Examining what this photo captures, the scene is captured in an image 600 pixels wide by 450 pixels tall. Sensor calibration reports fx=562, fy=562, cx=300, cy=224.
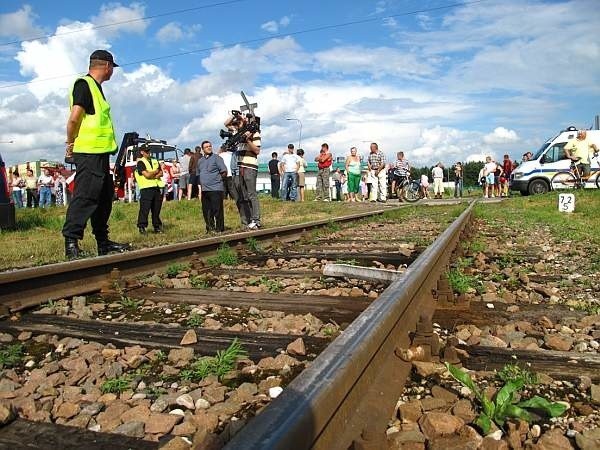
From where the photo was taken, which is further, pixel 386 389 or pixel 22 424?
pixel 386 389

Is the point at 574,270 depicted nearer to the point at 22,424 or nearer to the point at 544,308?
the point at 544,308

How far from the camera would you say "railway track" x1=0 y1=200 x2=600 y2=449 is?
65.6 inches

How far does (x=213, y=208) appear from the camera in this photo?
368 inches

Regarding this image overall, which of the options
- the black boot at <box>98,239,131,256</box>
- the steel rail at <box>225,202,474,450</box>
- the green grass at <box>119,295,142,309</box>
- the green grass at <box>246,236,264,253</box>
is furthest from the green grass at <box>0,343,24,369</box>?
the green grass at <box>246,236,264,253</box>

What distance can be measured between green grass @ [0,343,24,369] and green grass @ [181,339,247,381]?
805 millimetres

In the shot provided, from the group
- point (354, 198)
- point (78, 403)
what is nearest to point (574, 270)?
point (78, 403)

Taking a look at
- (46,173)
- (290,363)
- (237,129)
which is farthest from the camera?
(46,173)

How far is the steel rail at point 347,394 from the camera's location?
1.31 metres

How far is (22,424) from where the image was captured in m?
1.84

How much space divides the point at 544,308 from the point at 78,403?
268cm

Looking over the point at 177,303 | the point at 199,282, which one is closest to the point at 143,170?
the point at 199,282

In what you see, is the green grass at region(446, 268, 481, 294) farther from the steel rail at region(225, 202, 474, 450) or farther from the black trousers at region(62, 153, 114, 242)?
the black trousers at region(62, 153, 114, 242)

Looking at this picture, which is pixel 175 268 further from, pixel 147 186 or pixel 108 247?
pixel 147 186

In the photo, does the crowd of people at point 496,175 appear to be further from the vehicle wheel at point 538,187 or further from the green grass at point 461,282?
the green grass at point 461,282
